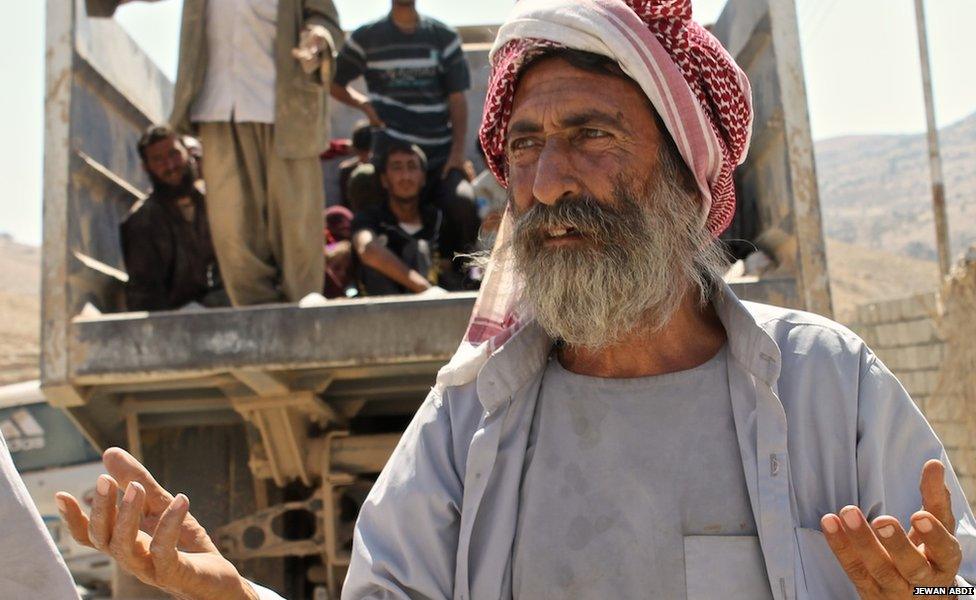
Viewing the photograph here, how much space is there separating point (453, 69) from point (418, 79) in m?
0.17

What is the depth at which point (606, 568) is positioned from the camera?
1886mm

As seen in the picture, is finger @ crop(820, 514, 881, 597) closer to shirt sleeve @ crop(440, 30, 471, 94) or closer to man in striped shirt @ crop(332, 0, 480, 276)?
man in striped shirt @ crop(332, 0, 480, 276)

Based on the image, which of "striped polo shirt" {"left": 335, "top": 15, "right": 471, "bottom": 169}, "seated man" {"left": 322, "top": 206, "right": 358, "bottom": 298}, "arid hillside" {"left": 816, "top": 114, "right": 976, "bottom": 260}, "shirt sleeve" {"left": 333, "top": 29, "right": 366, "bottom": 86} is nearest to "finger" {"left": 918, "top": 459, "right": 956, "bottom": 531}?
"seated man" {"left": 322, "top": 206, "right": 358, "bottom": 298}

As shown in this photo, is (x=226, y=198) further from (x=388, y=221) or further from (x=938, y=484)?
(x=938, y=484)

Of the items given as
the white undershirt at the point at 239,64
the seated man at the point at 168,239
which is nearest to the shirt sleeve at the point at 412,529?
the white undershirt at the point at 239,64

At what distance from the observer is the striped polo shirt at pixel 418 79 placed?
5.78m

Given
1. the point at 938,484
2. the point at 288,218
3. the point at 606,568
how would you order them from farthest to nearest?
the point at 288,218 < the point at 606,568 < the point at 938,484

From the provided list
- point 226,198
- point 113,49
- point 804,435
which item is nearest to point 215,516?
point 226,198

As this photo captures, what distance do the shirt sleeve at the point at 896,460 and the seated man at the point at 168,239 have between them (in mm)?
3538

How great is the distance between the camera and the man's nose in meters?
2.15

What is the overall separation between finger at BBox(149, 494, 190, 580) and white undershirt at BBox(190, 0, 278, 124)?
10.4 feet

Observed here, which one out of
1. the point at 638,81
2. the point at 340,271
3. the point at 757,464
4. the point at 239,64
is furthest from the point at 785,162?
the point at 757,464

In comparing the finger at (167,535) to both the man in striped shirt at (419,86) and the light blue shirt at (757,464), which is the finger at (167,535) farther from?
the man in striped shirt at (419,86)

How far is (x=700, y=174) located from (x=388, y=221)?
3132 mm
